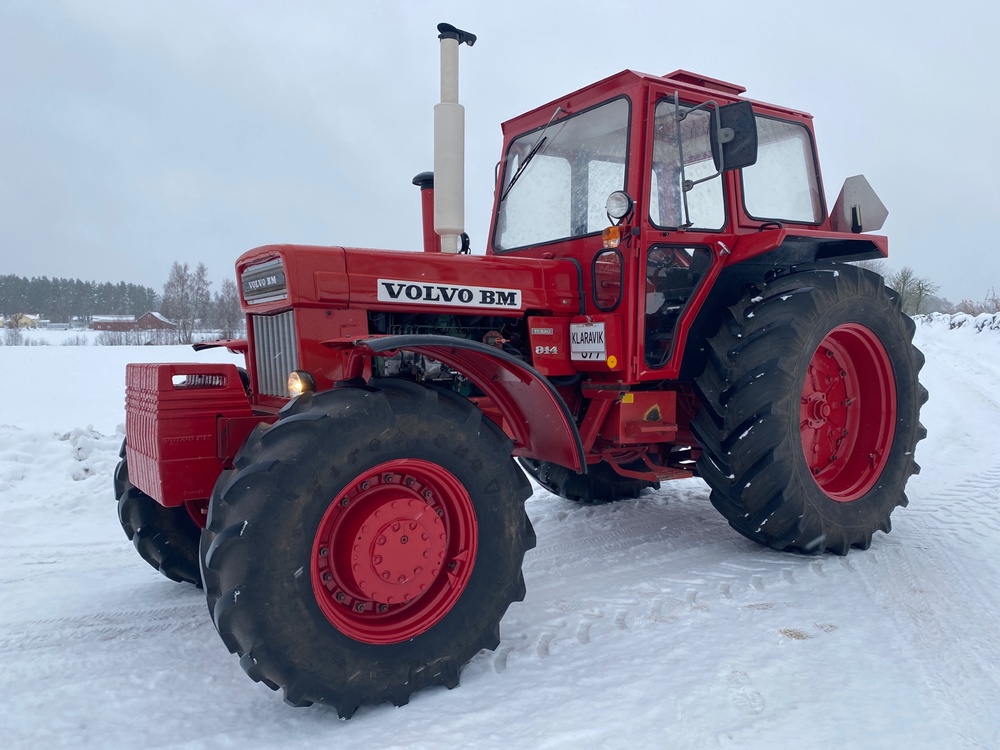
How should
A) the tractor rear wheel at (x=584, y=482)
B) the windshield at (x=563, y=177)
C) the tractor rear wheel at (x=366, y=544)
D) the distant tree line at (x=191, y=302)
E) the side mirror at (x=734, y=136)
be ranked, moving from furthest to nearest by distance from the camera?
1. the distant tree line at (x=191, y=302)
2. the tractor rear wheel at (x=584, y=482)
3. the windshield at (x=563, y=177)
4. the side mirror at (x=734, y=136)
5. the tractor rear wheel at (x=366, y=544)

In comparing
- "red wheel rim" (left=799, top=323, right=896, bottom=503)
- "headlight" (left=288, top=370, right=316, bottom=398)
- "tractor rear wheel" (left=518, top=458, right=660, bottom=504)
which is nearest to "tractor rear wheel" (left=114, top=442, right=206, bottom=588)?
"headlight" (left=288, top=370, right=316, bottom=398)

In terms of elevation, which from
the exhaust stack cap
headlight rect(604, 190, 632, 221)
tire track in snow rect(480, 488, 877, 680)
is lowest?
tire track in snow rect(480, 488, 877, 680)

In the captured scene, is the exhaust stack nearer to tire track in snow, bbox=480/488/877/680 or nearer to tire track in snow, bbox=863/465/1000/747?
tire track in snow, bbox=480/488/877/680

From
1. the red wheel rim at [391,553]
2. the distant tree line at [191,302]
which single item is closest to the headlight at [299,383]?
the red wheel rim at [391,553]

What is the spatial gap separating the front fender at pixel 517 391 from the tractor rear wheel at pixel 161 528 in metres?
1.57

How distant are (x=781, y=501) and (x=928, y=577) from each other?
0.81m

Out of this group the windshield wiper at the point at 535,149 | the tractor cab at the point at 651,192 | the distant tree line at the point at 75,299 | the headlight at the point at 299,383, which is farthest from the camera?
the distant tree line at the point at 75,299

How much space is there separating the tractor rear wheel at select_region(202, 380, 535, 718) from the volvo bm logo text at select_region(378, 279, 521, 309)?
0.65m

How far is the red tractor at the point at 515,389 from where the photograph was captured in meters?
2.60

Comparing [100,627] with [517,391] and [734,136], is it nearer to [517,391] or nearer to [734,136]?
[517,391]

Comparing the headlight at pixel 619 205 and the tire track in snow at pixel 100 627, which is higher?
the headlight at pixel 619 205

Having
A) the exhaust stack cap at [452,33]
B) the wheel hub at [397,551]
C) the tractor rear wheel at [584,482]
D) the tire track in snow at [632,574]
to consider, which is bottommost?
the tire track in snow at [632,574]

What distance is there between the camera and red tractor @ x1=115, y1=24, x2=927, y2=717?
2596mm

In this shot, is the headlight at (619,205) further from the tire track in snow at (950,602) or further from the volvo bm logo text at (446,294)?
the tire track in snow at (950,602)
